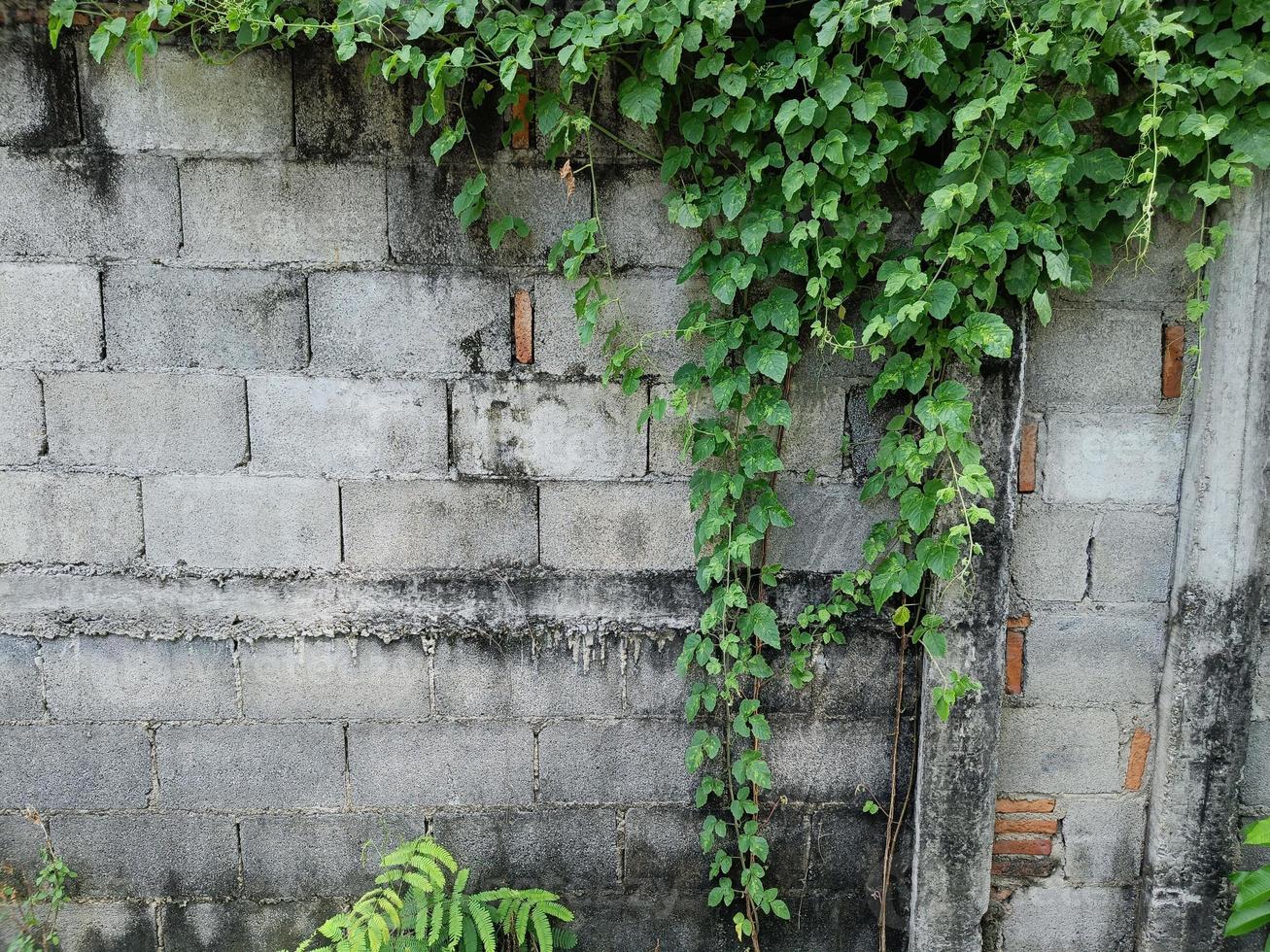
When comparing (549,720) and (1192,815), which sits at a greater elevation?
(549,720)

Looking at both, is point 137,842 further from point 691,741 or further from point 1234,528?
point 1234,528

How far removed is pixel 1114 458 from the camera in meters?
2.46

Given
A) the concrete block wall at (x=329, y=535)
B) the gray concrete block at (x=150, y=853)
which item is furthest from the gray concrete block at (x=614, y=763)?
the gray concrete block at (x=150, y=853)

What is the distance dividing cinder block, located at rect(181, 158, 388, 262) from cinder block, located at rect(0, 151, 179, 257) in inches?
2.6

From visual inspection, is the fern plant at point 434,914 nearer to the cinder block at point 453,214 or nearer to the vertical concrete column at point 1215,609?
the cinder block at point 453,214

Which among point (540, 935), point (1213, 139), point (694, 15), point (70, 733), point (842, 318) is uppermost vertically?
point (694, 15)

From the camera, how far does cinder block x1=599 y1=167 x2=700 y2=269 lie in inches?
92.0

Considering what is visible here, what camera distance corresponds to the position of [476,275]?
7.77 feet

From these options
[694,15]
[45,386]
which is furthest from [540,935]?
[694,15]

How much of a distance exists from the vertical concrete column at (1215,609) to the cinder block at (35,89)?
9.96 ft

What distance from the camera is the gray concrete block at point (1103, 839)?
262 cm

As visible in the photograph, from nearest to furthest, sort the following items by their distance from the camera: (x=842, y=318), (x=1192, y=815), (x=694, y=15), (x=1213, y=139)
Answer: (x=694, y=15) < (x=1213, y=139) < (x=842, y=318) < (x=1192, y=815)

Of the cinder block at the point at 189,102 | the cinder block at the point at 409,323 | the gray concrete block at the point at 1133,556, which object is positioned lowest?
the gray concrete block at the point at 1133,556

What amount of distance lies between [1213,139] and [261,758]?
10.0 feet
